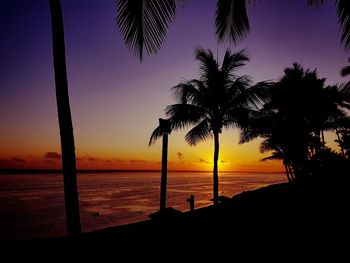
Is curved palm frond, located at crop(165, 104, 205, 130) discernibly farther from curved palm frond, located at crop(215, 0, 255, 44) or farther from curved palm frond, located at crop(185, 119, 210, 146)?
curved palm frond, located at crop(215, 0, 255, 44)

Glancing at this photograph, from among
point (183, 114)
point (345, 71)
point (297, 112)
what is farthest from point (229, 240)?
point (345, 71)

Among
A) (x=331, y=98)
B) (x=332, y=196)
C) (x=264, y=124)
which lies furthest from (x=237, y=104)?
(x=331, y=98)

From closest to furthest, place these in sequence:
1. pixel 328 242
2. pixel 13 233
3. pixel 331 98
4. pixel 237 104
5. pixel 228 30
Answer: pixel 328 242 → pixel 228 30 → pixel 13 233 → pixel 237 104 → pixel 331 98

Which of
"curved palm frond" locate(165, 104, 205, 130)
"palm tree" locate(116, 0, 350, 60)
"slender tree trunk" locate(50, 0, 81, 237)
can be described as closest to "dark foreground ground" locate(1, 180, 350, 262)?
"slender tree trunk" locate(50, 0, 81, 237)

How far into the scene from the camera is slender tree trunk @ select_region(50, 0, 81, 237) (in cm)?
334

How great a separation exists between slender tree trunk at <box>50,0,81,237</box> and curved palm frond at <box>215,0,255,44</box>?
2.58 metres

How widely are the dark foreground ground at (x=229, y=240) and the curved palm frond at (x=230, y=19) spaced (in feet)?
10.7

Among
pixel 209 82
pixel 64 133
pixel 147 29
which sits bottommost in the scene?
pixel 64 133

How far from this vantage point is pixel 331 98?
15.8 metres

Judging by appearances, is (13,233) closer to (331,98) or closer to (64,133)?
(64,133)

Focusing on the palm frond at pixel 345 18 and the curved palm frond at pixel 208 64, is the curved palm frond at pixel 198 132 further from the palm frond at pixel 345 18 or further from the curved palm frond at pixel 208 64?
the palm frond at pixel 345 18

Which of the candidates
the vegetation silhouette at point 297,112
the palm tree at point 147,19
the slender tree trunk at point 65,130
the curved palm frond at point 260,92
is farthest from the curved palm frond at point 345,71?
the slender tree trunk at point 65,130

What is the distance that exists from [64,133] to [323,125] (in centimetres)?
1974

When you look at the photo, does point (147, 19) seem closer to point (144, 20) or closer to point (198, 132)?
point (144, 20)
